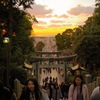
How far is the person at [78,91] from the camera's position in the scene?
28.3ft

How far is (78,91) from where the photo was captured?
8727mm

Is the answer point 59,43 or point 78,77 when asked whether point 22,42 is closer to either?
point 78,77

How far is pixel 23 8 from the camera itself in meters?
27.6

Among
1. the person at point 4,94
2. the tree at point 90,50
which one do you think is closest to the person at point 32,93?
the person at point 4,94

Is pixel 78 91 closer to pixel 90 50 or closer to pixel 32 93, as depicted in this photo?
pixel 32 93

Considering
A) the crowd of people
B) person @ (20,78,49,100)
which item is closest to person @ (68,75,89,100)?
the crowd of people

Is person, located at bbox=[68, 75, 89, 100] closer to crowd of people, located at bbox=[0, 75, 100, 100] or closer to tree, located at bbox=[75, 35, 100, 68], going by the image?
crowd of people, located at bbox=[0, 75, 100, 100]

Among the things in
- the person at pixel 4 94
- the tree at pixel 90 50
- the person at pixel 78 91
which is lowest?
the tree at pixel 90 50

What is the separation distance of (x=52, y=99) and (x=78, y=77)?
15.0m

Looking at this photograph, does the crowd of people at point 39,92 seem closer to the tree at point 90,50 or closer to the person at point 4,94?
the person at point 4,94

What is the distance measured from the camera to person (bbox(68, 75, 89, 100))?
862 centimetres

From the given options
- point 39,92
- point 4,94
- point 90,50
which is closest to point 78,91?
point 39,92

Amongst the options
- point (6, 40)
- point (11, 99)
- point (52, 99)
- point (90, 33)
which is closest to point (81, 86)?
point (11, 99)

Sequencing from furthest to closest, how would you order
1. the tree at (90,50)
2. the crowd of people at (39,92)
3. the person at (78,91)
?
the tree at (90,50) < the person at (78,91) < the crowd of people at (39,92)
